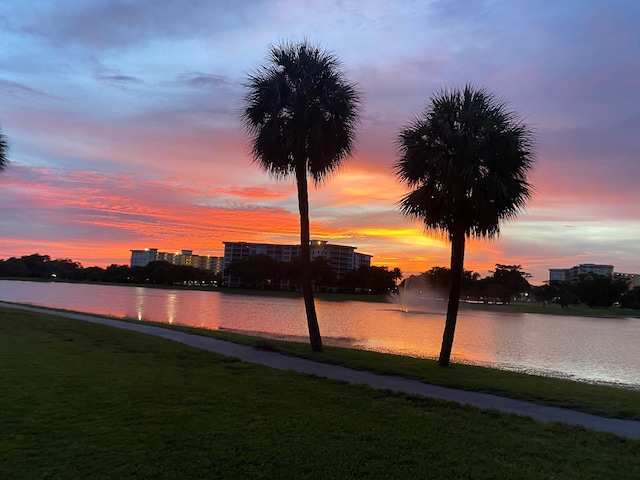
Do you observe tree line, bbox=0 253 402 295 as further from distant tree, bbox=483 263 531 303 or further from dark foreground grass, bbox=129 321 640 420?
dark foreground grass, bbox=129 321 640 420

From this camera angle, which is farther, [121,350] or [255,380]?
[121,350]

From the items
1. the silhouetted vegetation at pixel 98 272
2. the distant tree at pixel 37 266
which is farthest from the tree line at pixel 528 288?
the distant tree at pixel 37 266

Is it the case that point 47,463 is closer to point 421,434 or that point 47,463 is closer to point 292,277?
point 421,434

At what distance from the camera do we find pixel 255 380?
984 centimetres

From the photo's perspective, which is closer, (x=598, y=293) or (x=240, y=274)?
(x=598, y=293)

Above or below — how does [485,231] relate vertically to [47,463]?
above

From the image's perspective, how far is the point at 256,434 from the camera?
615 centimetres

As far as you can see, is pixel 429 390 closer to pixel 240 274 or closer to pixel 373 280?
pixel 373 280

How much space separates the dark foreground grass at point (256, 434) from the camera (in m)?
5.12

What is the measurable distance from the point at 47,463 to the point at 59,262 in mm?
202007

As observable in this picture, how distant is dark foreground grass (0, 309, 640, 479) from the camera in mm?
5125

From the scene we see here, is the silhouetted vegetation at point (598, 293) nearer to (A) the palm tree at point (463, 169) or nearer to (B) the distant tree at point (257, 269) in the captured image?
(B) the distant tree at point (257, 269)

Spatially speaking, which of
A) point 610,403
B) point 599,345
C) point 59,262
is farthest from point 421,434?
point 59,262

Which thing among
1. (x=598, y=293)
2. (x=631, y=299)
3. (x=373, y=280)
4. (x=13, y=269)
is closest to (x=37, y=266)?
(x=13, y=269)
